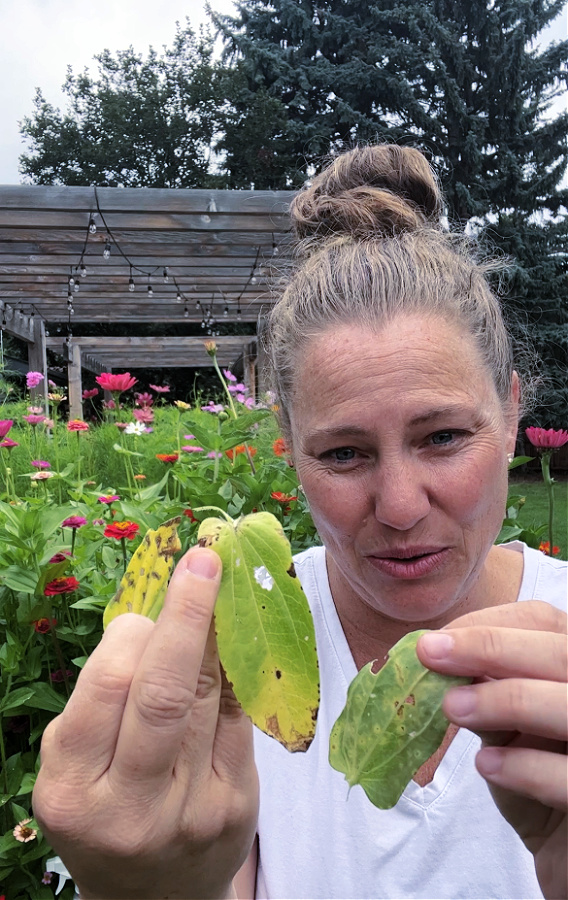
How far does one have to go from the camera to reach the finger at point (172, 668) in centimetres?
62

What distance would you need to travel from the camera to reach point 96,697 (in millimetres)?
645

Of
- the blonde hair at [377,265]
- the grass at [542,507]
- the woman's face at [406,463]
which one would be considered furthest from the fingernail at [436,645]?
the grass at [542,507]

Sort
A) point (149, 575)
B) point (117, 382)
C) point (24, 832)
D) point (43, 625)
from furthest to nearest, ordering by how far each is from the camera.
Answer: point (117, 382) → point (43, 625) → point (24, 832) → point (149, 575)

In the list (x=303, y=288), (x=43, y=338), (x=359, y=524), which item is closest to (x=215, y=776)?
(x=359, y=524)

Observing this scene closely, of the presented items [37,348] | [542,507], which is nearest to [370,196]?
[542,507]

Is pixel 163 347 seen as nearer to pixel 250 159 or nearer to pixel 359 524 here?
pixel 250 159

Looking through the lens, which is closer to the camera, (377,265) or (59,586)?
(377,265)

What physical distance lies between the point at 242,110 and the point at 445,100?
211 inches

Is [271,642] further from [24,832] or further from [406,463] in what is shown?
[24,832]

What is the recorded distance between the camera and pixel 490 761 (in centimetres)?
60

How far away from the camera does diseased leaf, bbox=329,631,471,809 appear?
23.5 inches

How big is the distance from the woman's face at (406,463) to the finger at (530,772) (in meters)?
0.42

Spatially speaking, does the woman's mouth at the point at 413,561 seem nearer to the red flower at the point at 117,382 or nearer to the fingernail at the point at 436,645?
the fingernail at the point at 436,645

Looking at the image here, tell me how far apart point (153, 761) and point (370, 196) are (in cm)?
116
